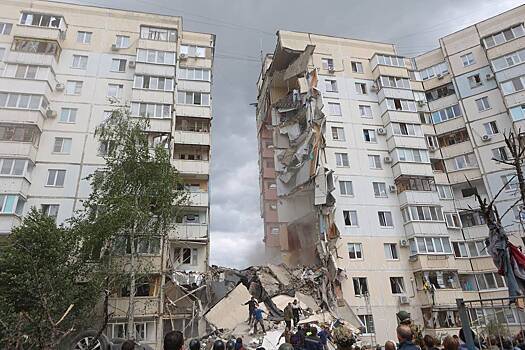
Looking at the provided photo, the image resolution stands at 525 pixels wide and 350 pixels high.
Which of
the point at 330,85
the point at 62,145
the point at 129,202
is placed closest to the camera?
the point at 129,202

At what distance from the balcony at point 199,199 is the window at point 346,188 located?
12.0 meters

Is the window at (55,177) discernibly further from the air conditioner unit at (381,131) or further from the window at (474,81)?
the window at (474,81)

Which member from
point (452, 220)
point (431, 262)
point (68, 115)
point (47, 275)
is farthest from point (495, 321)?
point (68, 115)

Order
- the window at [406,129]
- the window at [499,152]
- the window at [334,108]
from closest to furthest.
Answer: the window at [499,152], the window at [406,129], the window at [334,108]

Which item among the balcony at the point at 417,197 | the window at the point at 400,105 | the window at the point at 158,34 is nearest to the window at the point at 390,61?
the window at the point at 400,105

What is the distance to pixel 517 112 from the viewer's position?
32.2 m

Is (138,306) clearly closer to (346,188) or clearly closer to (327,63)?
(346,188)

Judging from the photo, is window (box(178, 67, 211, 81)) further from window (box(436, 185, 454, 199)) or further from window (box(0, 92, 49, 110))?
window (box(436, 185, 454, 199))

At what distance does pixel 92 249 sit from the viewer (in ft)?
68.8

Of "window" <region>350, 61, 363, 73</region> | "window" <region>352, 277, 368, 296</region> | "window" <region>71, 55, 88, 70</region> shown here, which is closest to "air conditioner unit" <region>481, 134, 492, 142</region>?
"window" <region>350, 61, 363, 73</region>

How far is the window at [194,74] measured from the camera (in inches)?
1304

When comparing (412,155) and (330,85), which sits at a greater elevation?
(330,85)

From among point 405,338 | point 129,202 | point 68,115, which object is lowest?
point 405,338

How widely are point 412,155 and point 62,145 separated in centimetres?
3038
